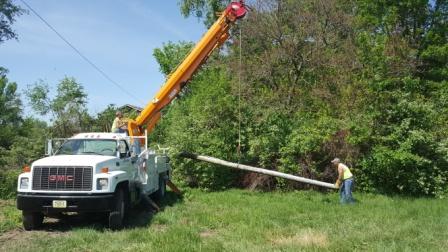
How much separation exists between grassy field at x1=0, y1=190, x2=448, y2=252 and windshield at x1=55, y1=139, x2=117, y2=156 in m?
1.77

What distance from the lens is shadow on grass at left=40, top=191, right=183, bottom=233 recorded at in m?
12.4

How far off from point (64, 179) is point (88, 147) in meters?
1.98

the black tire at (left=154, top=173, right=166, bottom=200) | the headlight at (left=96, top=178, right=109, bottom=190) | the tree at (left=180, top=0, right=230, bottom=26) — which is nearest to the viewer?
the headlight at (left=96, top=178, right=109, bottom=190)

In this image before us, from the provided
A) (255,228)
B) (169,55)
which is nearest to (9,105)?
(169,55)

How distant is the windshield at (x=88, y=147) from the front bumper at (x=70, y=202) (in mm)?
1930

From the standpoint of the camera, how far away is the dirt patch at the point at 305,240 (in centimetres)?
994

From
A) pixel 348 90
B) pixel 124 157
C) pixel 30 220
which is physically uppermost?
pixel 348 90

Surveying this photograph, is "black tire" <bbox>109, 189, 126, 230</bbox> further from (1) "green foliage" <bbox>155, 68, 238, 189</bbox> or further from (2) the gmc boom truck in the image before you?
(1) "green foliage" <bbox>155, 68, 238, 189</bbox>

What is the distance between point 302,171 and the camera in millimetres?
19734

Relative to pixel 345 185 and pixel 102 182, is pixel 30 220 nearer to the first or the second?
pixel 102 182

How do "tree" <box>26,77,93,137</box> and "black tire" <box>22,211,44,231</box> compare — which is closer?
"black tire" <box>22,211,44,231</box>

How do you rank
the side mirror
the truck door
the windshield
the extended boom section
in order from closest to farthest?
the truck door < the windshield < the side mirror < the extended boom section

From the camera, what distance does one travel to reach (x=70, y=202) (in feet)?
38.2

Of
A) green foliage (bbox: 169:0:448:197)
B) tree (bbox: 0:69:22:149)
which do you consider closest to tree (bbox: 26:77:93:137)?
green foliage (bbox: 169:0:448:197)
